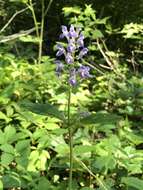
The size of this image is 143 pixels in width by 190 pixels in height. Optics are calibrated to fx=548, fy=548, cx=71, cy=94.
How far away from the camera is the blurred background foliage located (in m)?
2.46

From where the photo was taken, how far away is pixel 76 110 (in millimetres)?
3254

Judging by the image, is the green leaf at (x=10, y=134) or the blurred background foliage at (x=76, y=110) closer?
the blurred background foliage at (x=76, y=110)

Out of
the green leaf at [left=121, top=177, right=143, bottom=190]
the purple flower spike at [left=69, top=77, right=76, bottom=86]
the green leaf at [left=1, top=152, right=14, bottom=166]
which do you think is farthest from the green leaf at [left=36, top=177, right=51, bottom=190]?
the purple flower spike at [left=69, top=77, right=76, bottom=86]

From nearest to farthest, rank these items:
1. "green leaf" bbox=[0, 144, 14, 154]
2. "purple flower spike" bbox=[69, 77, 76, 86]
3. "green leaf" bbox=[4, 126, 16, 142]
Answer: "purple flower spike" bbox=[69, 77, 76, 86] < "green leaf" bbox=[0, 144, 14, 154] < "green leaf" bbox=[4, 126, 16, 142]

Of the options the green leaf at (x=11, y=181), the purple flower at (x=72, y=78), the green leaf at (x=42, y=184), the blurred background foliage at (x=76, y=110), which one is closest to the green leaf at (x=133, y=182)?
the blurred background foliage at (x=76, y=110)

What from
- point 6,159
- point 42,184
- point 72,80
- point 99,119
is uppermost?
point 72,80

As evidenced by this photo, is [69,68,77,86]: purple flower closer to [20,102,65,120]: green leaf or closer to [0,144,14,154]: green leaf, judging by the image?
[20,102,65,120]: green leaf

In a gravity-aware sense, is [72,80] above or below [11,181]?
above

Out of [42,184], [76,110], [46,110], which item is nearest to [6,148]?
[42,184]

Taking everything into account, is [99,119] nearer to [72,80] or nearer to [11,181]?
[72,80]

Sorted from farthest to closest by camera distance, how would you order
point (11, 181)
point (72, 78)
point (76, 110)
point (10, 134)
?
point (76, 110)
point (10, 134)
point (11, 181)
point (72, 78)

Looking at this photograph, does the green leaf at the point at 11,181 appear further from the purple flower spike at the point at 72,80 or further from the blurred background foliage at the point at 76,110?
the purple flower spike at the point at 72,80

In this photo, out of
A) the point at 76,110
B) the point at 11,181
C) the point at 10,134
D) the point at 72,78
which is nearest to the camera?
the point at 72,78

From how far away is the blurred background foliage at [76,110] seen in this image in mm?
2455
